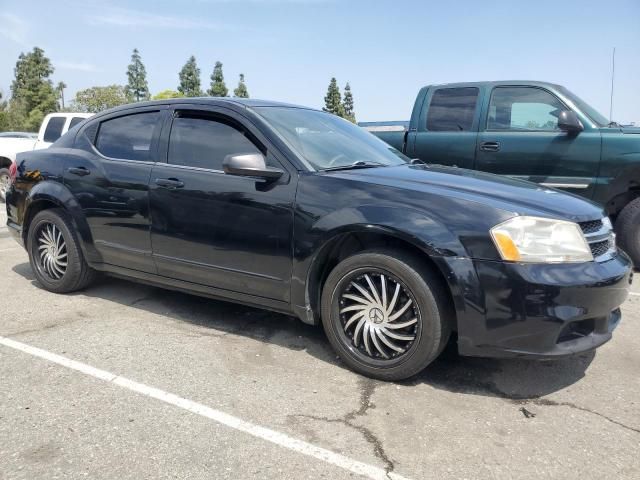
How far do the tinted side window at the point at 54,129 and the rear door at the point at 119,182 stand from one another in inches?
290

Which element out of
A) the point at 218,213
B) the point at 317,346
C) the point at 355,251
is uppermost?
the point at 218,213

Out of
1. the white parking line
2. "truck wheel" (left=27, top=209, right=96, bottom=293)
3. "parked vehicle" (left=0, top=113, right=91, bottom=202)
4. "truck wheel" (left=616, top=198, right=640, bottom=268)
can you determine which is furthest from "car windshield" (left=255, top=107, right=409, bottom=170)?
"parked vehicle" (left=0, top=113, right=91, bottom=202)

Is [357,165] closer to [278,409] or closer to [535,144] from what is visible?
[278,409]

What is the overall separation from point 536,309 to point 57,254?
12.8 feet

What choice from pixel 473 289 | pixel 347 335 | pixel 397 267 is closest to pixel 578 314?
pixel 473 289

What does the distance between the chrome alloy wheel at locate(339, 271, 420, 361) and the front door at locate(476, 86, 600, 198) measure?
3697 millimetres

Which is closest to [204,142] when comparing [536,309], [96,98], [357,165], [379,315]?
[357,165]

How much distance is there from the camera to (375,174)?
3.35 meters

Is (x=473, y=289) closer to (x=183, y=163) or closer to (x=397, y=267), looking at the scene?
(x=397, y=267)

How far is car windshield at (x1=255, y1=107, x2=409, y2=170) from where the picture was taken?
3.53m

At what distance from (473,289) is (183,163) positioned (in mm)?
2222

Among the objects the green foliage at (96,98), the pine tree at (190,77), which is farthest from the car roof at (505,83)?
the pine tree at (190,77)

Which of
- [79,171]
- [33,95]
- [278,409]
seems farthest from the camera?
[33,95]

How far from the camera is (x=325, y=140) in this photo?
12.5ft
